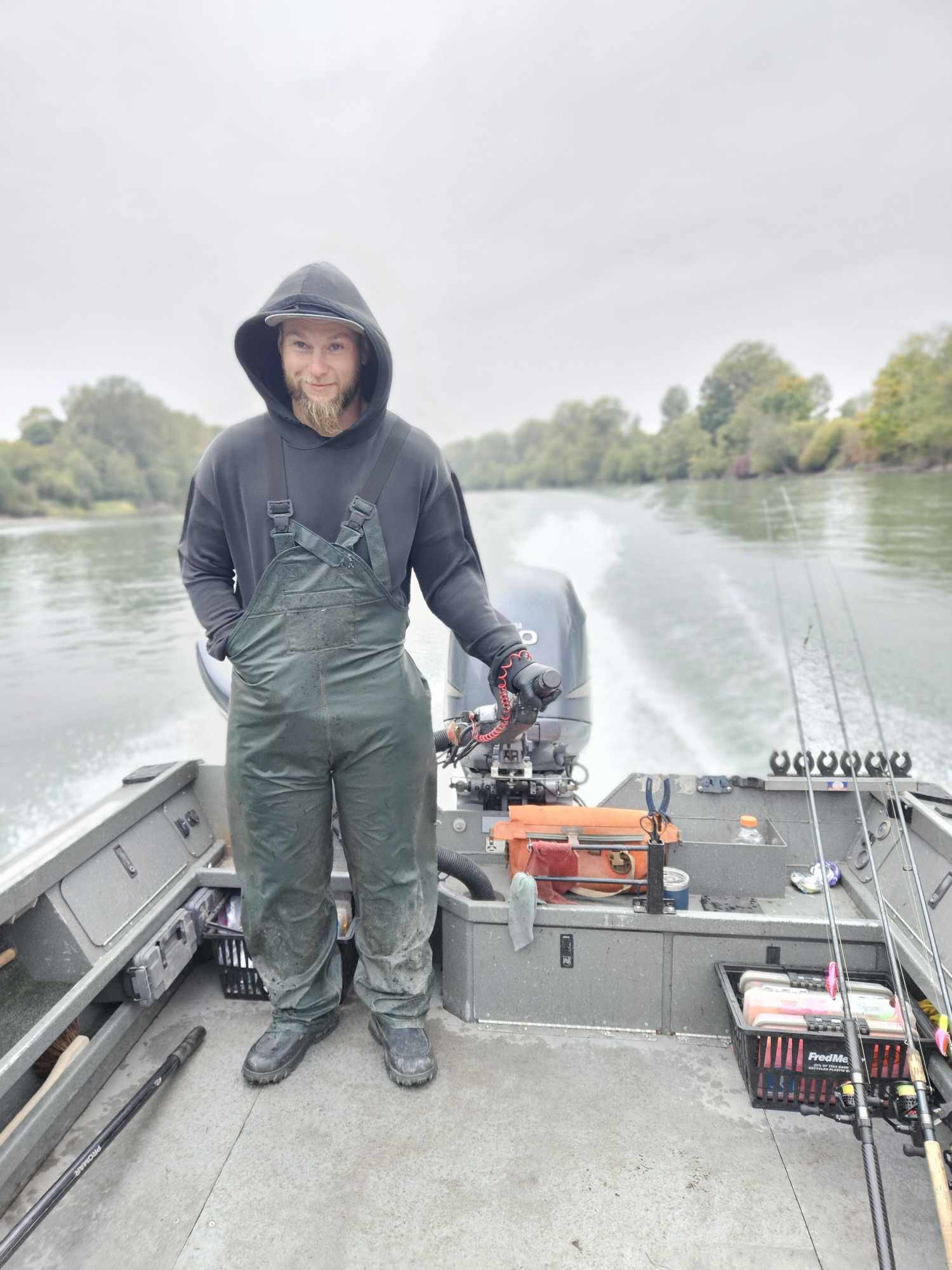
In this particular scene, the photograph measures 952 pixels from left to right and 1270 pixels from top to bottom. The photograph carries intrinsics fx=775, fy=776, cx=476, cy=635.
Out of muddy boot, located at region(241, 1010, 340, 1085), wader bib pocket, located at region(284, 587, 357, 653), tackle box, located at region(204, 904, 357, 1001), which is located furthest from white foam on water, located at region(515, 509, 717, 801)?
wader bib pocket, located at region(284, 587, 357, 653)

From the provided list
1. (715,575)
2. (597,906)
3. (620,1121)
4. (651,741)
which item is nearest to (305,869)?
(597,906)

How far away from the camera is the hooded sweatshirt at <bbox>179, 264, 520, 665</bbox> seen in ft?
5.79

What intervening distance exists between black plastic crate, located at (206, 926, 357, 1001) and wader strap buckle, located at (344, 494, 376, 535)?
123cm

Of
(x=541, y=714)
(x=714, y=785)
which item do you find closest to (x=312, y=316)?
(x=541, y=714)

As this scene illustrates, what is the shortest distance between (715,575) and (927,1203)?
13.9 metres

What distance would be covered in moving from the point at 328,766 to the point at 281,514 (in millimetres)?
598

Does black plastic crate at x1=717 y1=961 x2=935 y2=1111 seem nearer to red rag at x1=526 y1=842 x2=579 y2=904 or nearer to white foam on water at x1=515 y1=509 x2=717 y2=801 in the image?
red rag at x1=526 y1=842 x2=579 y2=904

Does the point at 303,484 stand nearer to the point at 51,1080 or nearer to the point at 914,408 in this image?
the point at 51,1080

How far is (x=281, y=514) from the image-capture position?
1733 mm

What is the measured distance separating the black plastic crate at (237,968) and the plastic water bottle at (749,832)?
1303 mm

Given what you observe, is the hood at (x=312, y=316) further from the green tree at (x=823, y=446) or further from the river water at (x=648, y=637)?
the green tree at (x=823, y=446)

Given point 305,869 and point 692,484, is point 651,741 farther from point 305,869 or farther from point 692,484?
point 692,484

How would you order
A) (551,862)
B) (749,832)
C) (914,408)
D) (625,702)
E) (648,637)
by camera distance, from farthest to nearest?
(914,408)
(648,637)
(625,702)
(749,832)
(551,862)

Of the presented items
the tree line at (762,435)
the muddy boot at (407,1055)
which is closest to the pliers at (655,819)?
the muddy boot at (407,1055)
